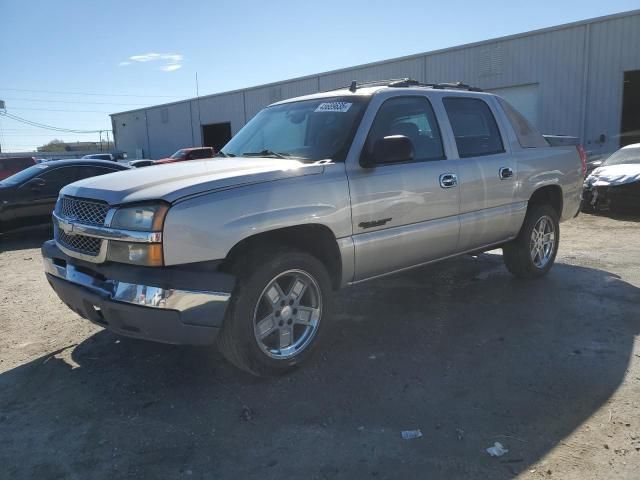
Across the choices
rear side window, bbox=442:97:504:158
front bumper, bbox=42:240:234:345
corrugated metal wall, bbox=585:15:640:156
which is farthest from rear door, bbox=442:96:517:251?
corrugated metal wall, bbox=585:15:640:156

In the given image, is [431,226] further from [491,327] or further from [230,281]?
[230,281]

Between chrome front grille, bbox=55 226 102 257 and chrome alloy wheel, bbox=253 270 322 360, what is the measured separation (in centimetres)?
110

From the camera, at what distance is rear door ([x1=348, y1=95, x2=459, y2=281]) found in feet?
12.8

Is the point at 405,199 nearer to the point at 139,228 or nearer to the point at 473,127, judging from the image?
the point at 473,127

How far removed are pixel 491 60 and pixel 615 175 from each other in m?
10.1

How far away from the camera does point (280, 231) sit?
139 inches

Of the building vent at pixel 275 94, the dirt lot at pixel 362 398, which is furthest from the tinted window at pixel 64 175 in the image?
the building vent at pixel 275 94

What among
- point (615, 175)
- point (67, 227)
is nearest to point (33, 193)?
point (67, 227)

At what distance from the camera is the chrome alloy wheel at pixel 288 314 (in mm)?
3527

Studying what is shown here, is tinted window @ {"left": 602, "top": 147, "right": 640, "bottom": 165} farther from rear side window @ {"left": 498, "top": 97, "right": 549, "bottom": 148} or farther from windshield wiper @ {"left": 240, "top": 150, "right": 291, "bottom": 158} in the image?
windshield wiper @ {"left": 240, "top": 150, "right": 291, "bottom": 158}

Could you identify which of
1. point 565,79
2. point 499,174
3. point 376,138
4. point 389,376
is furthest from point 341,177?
point 565,79

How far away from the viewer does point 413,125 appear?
4457mm

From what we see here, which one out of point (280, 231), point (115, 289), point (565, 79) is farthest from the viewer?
point (565, 79)

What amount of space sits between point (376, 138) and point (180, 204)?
68.2 inches
